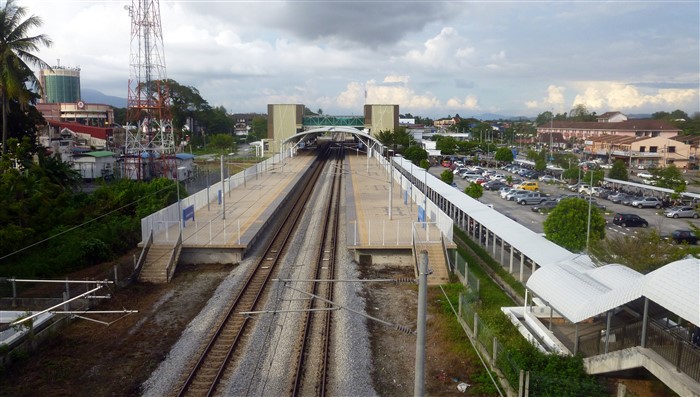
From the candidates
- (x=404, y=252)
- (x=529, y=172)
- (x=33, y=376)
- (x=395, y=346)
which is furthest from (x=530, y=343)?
(x=529, y=172)

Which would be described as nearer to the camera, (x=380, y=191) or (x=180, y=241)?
(x=180, y=241)

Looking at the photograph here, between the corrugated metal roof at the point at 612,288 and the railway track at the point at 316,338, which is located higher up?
the corrugated metal roof at the point at 612,288

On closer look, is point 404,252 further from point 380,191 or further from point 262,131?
point 262,131

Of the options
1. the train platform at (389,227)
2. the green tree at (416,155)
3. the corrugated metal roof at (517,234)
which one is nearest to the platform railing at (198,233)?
the train platform at (389,227)

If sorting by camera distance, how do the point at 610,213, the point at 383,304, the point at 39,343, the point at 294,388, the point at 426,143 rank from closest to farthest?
the point at 294,388, the point at 39,343, the point at 383,304, the point at 610,213, the point at 426,143

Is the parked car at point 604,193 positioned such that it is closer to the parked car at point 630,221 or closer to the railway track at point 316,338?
the parked car at point 630,221

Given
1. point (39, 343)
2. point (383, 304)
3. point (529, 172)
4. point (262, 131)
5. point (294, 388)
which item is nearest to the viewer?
point (294, 388)

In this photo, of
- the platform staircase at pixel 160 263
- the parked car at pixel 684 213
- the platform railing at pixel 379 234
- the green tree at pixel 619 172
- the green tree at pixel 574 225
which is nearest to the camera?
the platform staircase at pixel 160 263
